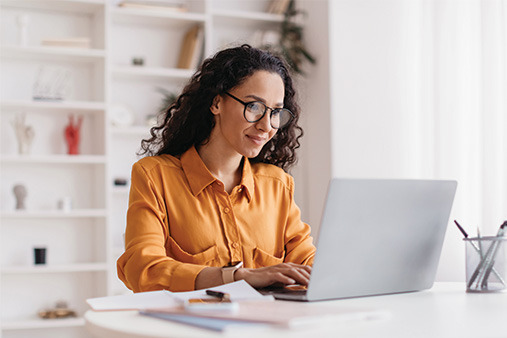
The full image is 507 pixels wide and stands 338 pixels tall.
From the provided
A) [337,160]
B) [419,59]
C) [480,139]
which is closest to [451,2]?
[419,59]

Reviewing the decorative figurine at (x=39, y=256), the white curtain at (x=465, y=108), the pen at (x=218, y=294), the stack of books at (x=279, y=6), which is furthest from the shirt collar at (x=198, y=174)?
the stack of books at (x=279, y=6)

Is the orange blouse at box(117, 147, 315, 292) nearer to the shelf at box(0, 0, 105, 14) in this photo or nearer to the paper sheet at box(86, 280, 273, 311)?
the paper sheet at box(86, 280, 273, 311)

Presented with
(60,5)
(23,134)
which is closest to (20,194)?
(23,134)

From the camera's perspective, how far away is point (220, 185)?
5.74 feet

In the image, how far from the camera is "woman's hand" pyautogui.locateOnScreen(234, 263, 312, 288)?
128cm

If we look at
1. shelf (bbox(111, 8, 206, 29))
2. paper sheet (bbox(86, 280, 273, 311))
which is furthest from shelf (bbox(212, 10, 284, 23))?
paper sheet (bbox(86, 280, 273, 311))

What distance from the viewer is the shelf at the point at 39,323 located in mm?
3482

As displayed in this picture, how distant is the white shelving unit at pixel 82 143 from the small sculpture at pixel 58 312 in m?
0.06

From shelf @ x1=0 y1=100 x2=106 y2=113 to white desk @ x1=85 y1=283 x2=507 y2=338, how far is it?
2773 millimetres

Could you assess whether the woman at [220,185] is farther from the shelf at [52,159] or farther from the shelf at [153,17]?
the shelf at [153,17]

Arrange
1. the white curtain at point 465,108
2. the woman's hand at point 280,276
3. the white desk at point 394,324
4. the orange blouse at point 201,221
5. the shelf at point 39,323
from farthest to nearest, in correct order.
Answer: the shelf at point 39,323
the white curtain at point 465,108
the orange blouse at point 201,221
the woman's hand at point 280,276
the white desk at point 394,324

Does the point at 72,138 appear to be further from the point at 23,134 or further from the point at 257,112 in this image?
the point at 257,112

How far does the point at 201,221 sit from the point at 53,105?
88.8 inches

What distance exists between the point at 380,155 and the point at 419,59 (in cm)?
59
